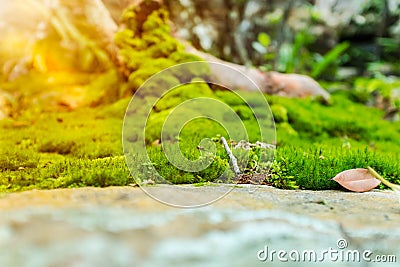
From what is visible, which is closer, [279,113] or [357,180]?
[357,180]

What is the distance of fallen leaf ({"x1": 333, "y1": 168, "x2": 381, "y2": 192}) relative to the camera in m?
1.74

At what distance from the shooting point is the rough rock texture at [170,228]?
1.00m

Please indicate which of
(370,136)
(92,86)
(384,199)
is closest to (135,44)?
(92,86)

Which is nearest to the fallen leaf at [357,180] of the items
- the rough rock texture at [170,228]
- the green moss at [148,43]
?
the rough rock texture at [170,228]

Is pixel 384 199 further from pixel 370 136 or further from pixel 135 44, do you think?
pixel 135 44

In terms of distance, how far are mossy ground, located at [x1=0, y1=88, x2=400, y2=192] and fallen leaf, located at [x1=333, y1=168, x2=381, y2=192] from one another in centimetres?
5

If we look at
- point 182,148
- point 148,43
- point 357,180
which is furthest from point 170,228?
point 148,43

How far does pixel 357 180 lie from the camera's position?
5.85ft

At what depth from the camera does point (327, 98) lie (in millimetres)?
3914

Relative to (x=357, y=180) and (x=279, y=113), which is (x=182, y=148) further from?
(x=279, y=113)

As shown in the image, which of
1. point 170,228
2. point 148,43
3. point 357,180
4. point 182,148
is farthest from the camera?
point 148,43

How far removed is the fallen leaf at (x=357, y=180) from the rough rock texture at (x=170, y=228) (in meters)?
0.26

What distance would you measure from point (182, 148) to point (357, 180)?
33.5 inches

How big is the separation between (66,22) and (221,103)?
1601 mm
